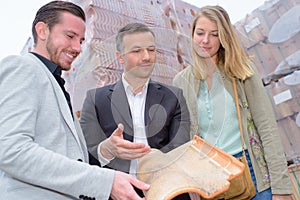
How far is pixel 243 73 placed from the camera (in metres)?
1.31

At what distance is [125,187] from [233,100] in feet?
1.90

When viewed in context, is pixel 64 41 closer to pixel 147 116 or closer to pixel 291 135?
pixel 147 116

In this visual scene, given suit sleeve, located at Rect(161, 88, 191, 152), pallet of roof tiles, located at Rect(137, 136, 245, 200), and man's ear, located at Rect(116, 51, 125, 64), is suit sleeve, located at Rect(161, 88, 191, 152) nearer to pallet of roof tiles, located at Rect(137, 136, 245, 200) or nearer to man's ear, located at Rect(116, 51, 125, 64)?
pallet of roof tiles, located at Rect(137, 136, 245, 200)

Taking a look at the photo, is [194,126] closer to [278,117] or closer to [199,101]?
[199,101]

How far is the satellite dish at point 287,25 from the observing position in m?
2.14

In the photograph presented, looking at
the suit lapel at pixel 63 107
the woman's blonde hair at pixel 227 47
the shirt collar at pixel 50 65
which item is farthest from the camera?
the woman's blonde hair at pixel 227 47

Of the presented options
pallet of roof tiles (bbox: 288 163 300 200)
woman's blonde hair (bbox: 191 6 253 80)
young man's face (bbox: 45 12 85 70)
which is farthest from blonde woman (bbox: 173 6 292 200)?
pallet of roof tiles (bbox: 288 163 300 200)

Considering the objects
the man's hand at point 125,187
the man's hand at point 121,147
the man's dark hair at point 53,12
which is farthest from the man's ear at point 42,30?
the man's hand at point 125,187

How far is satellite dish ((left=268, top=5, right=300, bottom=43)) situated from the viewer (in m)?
2.14

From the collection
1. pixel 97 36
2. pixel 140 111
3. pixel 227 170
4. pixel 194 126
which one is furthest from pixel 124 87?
pixel 97 36

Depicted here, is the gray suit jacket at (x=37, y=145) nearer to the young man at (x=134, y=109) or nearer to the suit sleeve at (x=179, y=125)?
the young man at (x=134, y=109)

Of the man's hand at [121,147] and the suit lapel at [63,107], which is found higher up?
the suit lapel at [63,107]

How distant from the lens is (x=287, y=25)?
84.8 inches

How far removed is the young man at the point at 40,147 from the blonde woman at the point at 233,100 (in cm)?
41
